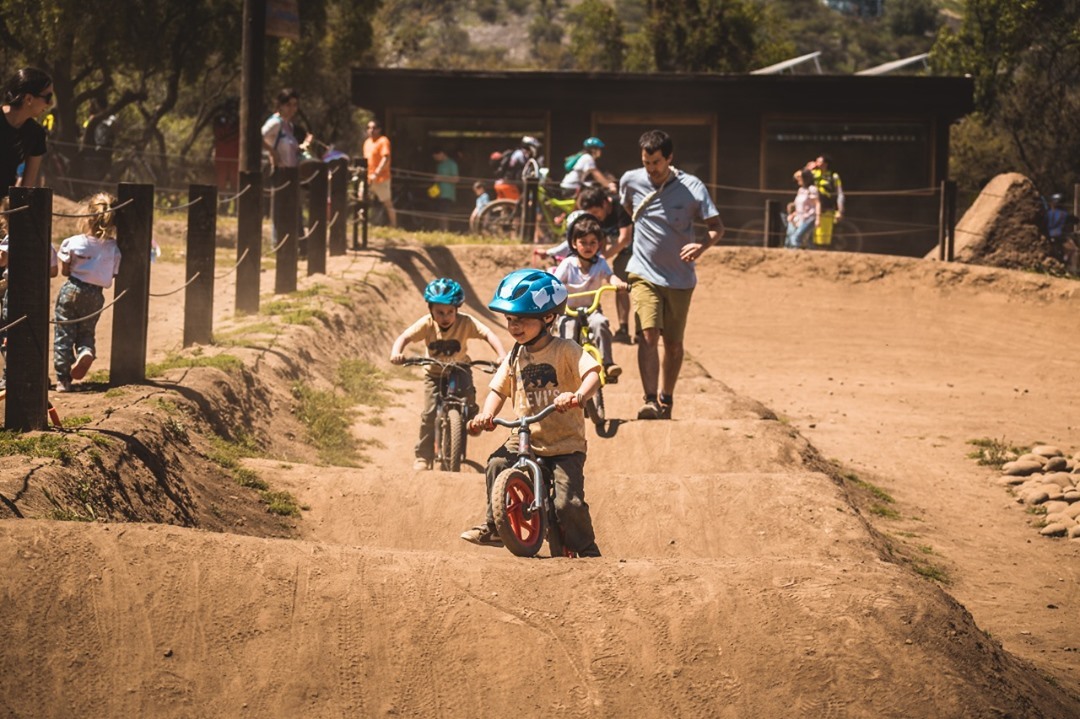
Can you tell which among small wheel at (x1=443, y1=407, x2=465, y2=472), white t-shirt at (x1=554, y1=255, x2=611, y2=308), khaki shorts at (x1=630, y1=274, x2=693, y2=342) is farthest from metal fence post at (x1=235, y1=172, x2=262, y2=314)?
small wheel at (x1=443, y1=407, x2=465, y2=472)

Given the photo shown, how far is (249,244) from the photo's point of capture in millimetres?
13234

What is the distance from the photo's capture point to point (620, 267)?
50.7 feet

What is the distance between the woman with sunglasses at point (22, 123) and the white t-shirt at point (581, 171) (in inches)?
405

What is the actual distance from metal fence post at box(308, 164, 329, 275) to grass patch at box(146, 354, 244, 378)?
528cm

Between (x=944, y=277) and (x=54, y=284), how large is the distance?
39.9ft

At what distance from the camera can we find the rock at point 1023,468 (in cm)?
1172

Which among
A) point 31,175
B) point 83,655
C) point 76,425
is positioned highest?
point 31,175

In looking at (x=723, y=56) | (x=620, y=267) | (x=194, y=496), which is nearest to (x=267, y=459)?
(x=194, y=496)

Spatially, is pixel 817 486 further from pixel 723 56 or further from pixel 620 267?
pixel 723 56

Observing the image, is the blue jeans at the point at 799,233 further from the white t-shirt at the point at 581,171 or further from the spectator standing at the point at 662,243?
the spectator standing at the point at 662,243

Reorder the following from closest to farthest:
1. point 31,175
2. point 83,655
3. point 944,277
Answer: point 83,655
point 31,175
point 944,277

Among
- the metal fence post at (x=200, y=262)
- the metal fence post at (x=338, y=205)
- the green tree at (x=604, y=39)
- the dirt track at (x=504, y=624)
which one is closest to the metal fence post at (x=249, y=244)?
the metal fence post at (x=200, y=262)

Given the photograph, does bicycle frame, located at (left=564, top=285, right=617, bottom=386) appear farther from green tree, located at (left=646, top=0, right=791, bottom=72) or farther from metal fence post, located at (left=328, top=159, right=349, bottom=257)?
green tree, located at (left=646, top=0, right=791, bottom=72)

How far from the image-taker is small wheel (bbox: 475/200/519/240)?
910 inches
